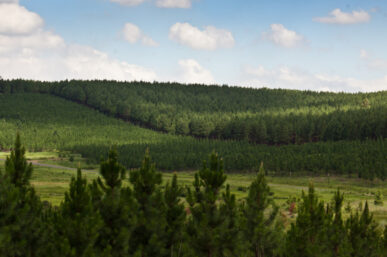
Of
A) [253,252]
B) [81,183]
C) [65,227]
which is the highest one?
[81,183]

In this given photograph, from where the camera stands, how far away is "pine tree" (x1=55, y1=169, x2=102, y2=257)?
35.0 m

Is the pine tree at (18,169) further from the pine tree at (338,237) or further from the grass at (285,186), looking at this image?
the grass at (285,186)

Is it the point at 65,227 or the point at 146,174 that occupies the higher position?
the point at 146,174

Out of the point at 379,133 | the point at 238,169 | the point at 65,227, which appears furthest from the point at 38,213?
the point at 379,133

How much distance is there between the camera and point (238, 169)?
162375 mm

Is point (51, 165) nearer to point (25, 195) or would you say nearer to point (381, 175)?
point (381, 175)

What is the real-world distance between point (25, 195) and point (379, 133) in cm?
17302

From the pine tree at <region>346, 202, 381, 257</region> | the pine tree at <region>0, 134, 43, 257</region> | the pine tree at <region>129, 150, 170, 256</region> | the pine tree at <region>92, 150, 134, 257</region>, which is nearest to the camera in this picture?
the pine tree at <region>0, 134, 43, 257</region>

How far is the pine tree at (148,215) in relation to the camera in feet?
142

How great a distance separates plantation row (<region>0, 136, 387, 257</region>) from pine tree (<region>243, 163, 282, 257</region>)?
4.2 inches

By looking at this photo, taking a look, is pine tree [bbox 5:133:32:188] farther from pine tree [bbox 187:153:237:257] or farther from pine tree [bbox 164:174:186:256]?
pine tree [bbox 187:153:237:257]

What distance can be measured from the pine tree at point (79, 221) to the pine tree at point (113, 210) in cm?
293

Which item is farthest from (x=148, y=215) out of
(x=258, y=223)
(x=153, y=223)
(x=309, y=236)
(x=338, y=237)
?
(x=338, y=237)

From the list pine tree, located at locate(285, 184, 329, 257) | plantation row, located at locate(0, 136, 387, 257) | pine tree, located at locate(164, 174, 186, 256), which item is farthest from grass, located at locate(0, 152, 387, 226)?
pine tree, located at locate(164, 174, 186, 256)
